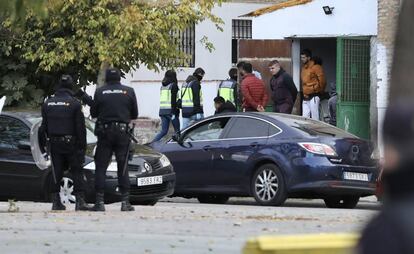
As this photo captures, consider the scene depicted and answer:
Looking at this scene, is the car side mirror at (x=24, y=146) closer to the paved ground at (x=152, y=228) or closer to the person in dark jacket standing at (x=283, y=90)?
the paved ground at (x=152, y=228)

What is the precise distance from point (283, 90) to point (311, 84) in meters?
1.43

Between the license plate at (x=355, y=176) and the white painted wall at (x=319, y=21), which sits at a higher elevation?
the white painted wall at (x=319, y=21)

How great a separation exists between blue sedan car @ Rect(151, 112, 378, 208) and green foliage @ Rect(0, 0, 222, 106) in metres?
5.37

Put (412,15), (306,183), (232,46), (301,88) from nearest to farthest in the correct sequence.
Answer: (412,15) → (306,183) → (301,88) → (232,46)

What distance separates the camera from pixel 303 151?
1457 cm

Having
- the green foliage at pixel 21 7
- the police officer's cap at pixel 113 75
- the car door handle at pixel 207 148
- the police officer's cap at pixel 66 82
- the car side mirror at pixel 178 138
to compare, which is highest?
the green foliage at pixel 21 7

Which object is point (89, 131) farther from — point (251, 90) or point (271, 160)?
point (251, 90)

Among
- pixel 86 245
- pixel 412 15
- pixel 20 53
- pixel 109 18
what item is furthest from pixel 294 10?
pixel 412 15

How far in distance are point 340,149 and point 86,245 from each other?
265 inches

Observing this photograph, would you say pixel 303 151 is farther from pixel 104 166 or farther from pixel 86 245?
pixel 86 245

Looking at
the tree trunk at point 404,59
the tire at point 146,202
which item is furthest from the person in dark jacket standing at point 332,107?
the tree trunk at point 404,59

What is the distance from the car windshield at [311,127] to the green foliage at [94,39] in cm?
652

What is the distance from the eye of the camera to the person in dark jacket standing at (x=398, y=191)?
2.36 meters

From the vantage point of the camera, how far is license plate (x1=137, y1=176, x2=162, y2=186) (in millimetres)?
14203
